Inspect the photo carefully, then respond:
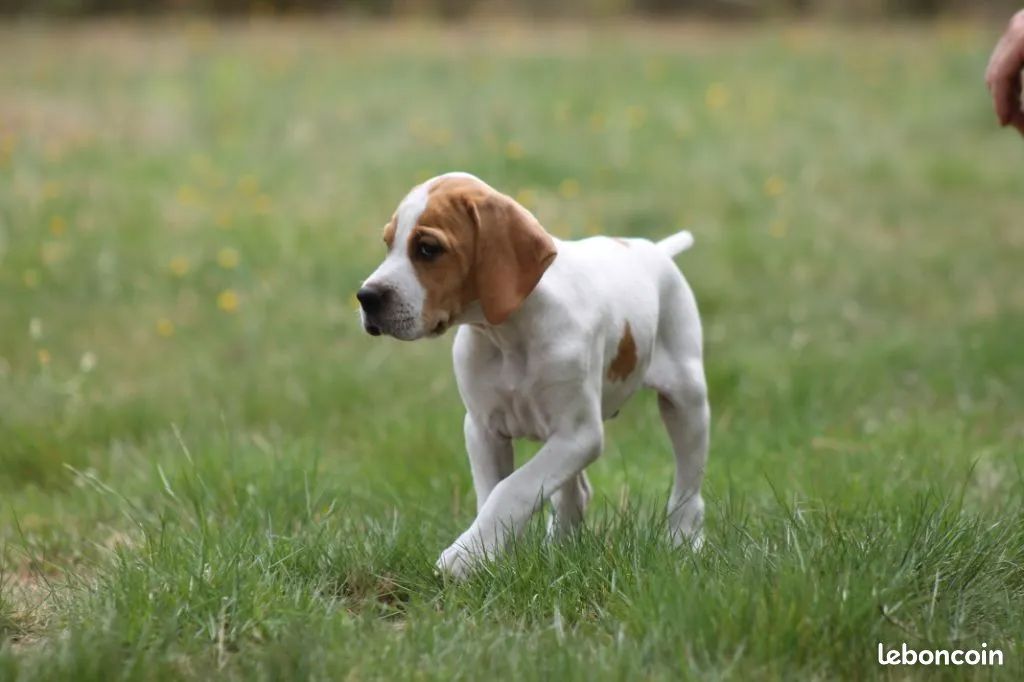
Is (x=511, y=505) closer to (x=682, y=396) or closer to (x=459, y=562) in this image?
(x=459, y=562)

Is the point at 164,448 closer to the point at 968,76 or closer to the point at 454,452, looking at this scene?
the point at 454,452

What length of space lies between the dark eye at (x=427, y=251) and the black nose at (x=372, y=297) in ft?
0.48

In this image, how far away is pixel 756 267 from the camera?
8.38 metres

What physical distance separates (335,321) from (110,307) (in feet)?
3.95

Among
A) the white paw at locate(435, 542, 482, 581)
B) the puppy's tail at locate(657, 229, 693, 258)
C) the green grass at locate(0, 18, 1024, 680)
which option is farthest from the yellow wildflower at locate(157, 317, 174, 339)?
the white paw at locate(435, 542, 482, 581)

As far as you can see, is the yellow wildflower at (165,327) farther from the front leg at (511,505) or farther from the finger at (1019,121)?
the finger at (1019,121)

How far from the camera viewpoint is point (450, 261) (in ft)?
12.2

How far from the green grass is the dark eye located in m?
0.80

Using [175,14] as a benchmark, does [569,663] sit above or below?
below

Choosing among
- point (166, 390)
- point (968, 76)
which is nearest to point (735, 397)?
point (166, 390)

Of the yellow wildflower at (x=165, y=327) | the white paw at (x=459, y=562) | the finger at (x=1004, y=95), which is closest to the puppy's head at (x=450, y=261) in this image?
the white paw at (x=459, y=562)

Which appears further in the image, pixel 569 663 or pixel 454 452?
pixel 454 452

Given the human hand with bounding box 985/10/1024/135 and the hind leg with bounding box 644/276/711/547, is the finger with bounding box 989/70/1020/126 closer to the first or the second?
the human hand with bounding box 985/10/1024/135

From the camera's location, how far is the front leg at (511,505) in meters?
3.83
